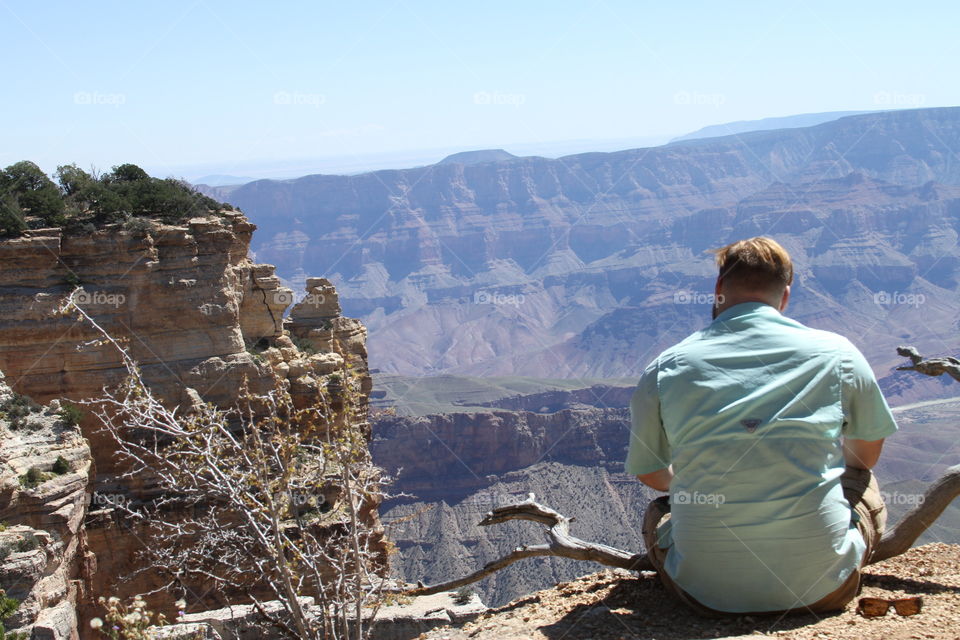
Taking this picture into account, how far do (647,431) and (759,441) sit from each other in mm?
610

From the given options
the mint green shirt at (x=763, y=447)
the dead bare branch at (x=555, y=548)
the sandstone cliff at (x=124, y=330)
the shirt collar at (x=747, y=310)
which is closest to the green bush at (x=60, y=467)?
the sandstone cliff at (x=124, y=330)

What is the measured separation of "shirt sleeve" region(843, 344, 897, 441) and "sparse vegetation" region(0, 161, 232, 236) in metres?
17.4

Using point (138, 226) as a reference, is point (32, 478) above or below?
below

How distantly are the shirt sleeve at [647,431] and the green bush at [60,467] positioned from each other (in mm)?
13544

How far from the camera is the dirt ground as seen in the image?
15.2 ft

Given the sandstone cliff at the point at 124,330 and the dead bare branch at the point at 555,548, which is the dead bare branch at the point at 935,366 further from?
the sandstone cliff at the point at 124,330

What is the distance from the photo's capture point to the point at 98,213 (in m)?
19.5

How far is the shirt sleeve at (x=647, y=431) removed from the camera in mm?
4781

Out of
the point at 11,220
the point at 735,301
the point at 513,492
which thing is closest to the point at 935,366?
the point at 735,301

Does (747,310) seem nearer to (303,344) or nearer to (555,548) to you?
(555,548)

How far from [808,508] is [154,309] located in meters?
17.3

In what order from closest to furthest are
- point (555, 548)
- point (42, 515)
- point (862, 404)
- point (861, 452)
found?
1. point (862, 404)
2. point (861, 452)
3. point (555, 548)
4. point (42, 515)

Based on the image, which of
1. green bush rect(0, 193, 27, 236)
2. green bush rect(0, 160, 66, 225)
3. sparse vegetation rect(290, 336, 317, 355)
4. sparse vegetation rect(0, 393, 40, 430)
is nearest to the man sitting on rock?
sparse vegetation rect(0, 393, 40, 430)

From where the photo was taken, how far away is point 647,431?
15.9ft
